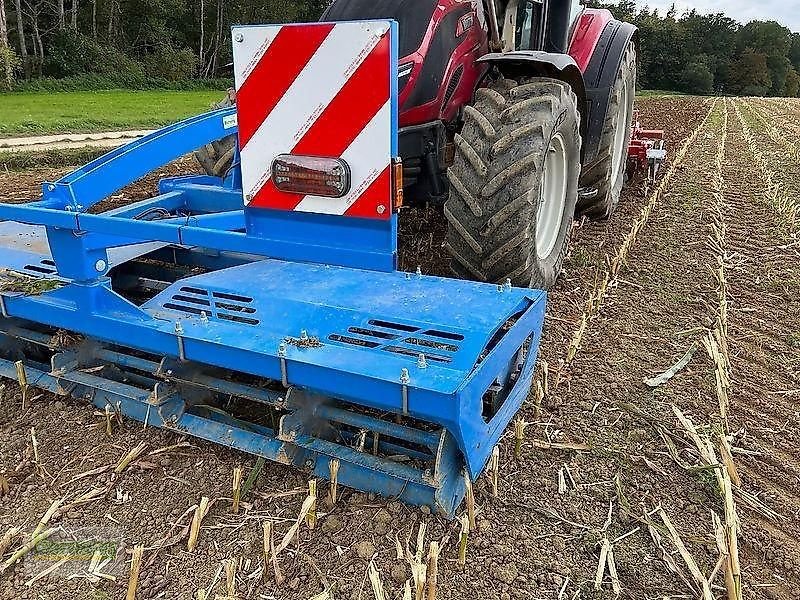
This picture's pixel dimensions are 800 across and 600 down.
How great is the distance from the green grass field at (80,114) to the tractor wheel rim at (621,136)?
31.0ft

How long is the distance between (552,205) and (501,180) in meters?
1.04

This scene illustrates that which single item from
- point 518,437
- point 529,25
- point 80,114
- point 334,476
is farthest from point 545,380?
point 80,114

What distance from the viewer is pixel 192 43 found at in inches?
1403

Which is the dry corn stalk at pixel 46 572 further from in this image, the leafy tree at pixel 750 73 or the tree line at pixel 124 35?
the leafy tree at pixel 750 73

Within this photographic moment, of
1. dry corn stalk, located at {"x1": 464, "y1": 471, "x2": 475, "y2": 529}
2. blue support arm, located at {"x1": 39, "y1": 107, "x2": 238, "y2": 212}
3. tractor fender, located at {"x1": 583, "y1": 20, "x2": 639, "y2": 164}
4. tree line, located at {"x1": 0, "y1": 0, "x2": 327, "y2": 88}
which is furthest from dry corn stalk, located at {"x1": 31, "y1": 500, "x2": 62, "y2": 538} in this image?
tree line, located at {"x1": 0, "y1": 0, "x2": 327, "y2": 88}

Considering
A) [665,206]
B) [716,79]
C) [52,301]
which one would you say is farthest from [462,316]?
[716,79]

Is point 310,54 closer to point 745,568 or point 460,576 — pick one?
point 460,576

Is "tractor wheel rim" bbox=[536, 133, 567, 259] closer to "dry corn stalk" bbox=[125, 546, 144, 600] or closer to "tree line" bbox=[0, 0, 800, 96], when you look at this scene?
"dry corn stalk" bbox=[125, 546, 144, 600]

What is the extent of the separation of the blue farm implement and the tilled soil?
15 centimetres

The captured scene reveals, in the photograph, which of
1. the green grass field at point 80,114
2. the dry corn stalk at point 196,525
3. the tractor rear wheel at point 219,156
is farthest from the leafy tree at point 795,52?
the dry corn stalk at point 196,525

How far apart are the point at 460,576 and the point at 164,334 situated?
1.24m

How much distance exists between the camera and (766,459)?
2457mm

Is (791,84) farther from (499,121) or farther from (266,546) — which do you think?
(266,546)

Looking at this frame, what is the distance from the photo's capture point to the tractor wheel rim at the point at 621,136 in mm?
5589
